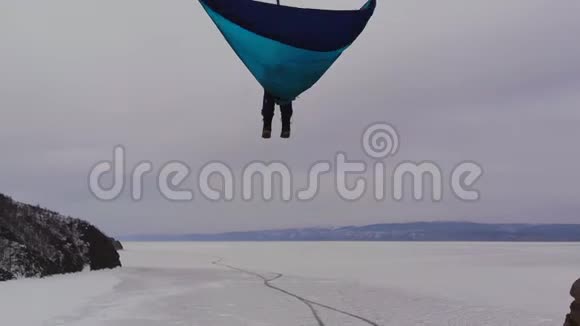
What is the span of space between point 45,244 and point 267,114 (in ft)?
39.0

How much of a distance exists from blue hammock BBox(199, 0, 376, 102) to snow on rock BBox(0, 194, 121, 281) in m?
10.7

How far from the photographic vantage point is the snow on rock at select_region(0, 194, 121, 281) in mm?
14078

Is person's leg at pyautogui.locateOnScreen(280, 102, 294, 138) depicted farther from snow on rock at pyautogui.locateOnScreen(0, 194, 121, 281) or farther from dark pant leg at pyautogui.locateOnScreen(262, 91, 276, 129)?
snow on rock at pyautogui.locateOnScreen(0, 194, 121, 281)

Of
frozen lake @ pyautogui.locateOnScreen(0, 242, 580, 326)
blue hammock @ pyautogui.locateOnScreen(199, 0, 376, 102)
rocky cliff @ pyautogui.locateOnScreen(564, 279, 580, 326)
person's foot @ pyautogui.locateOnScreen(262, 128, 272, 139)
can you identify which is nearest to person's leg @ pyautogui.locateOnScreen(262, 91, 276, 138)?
person's foot @ pyautogui.locateOnScreen(262, 128, 272, 139)

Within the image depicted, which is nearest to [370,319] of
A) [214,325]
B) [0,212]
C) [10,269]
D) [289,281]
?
[214,325]

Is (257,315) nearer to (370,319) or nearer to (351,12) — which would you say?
(370,319)

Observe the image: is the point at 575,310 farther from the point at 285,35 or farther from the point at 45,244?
the point at 45,244

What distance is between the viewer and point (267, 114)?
6.42 metres

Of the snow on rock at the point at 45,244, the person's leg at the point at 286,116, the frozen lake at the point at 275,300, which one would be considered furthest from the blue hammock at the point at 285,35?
the snow on rock at the point at 45,244

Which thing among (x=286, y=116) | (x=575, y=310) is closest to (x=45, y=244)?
(x=286, y=116)

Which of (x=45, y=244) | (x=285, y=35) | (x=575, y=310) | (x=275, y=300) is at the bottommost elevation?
(x=275, y=300)

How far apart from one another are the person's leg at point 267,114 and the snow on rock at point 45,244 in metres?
10.1

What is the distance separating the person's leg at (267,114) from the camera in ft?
20.9

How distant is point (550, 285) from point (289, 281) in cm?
797
